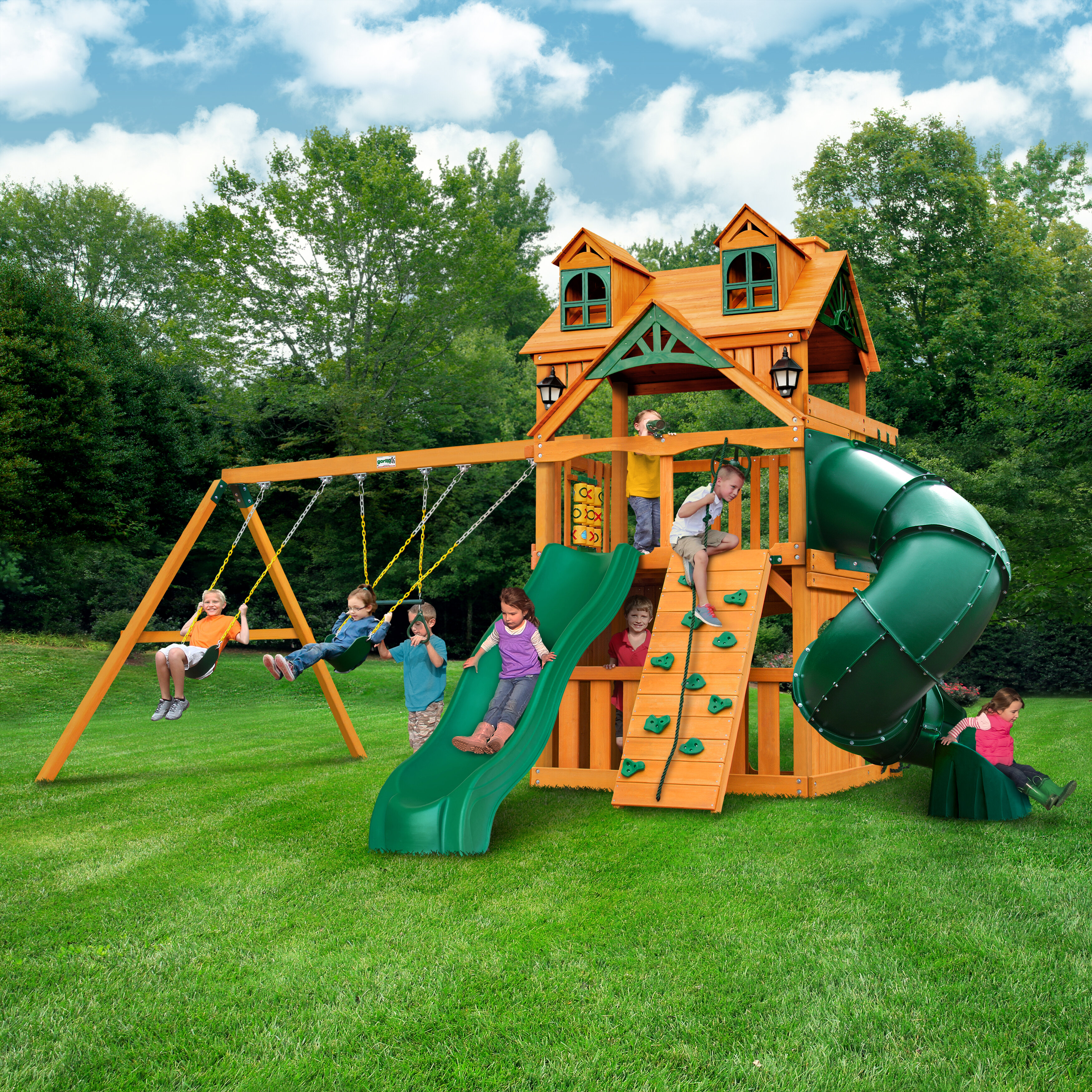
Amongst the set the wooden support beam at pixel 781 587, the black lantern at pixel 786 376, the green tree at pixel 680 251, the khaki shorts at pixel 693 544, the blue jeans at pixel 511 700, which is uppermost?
the green tree at pixel 680 251

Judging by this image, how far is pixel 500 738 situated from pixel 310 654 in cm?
222

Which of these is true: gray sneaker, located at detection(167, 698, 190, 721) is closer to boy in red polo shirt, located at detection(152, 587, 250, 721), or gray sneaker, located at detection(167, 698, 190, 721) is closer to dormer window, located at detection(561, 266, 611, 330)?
boy in red polo shirt, located at detection(152, 587, 250, 721)

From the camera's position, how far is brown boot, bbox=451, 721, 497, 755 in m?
7.30

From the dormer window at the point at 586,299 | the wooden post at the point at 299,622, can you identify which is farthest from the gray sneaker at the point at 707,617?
the wooden post at the point at 299,622

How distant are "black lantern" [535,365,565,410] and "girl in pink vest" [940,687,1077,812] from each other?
494 centimetres

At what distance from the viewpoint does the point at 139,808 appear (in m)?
8.30

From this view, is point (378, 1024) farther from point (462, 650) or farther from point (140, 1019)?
point (462, 650)

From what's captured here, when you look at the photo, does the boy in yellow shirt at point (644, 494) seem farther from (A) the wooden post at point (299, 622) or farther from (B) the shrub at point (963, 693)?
(B) the shrub at point (963, 693)

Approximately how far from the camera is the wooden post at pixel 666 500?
938 cm

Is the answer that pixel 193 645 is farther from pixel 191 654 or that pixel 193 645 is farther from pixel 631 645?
pixel 631 645

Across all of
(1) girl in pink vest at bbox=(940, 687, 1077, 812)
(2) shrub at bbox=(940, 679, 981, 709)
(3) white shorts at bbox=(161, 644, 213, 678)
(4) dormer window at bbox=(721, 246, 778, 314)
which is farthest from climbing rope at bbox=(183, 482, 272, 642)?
(2) shrub at bbox=(940, 679, 981, 709)

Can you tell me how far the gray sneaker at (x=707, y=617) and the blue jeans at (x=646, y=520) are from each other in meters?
1.96

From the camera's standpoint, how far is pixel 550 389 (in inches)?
394

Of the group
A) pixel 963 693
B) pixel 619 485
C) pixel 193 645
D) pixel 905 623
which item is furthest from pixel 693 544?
pixel 963 693
